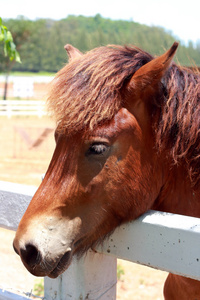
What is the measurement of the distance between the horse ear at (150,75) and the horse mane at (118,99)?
0.23 feet

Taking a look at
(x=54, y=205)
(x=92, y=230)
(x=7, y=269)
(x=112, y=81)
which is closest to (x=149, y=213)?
(x=92, y=230)

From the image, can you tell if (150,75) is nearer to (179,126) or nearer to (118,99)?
(118,99)

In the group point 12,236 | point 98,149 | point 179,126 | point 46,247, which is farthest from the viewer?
point 12,236

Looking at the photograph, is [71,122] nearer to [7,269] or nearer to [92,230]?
[92,230]

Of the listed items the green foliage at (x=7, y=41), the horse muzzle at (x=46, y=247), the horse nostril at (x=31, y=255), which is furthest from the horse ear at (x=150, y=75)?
the green foliage at (x=7, y=41)

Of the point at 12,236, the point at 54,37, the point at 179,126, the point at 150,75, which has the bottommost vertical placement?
the point at 54,37

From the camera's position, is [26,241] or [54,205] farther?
[54,205]

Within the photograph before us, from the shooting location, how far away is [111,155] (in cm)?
169

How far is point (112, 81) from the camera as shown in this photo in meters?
1.79

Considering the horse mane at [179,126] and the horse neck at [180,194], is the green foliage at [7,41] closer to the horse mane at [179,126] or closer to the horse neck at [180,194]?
the horse mane at [179,126]

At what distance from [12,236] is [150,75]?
4.24 metres

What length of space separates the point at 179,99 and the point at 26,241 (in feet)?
3.56

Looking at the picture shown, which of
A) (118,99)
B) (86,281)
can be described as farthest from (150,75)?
(86,281)

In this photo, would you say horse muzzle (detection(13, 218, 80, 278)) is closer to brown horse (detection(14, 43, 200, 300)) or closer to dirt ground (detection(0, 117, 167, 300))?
brown horse (detection(14, 43, 200, 300))
